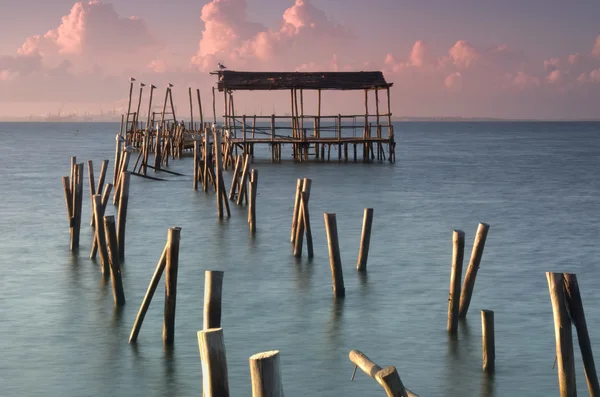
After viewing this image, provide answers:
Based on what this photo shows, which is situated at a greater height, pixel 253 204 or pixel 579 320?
pixel 579 320

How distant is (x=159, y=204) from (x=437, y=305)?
15.2 m

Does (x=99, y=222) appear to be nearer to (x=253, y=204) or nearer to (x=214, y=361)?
(x=253, y=204)

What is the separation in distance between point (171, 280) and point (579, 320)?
452cm

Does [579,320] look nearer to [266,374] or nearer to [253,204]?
[266,374]

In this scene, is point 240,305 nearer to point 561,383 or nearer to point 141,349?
point 141,349

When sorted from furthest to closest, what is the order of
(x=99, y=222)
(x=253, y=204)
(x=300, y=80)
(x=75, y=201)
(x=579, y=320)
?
(x=300, y=80), (x=253, y=204), (x=75, y=201), (x=99, y=222), (x=579, y=320)

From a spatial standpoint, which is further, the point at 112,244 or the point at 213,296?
the point at 112,244

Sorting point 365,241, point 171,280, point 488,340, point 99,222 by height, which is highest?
point 99,222

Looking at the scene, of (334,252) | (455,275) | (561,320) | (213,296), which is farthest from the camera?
(334,252)

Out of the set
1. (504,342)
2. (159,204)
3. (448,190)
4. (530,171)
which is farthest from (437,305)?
(530,171)

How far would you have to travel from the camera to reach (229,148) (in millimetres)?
40062

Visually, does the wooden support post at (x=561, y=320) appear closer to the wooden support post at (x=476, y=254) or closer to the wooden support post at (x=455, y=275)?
the wooden support post at (x=455, y=275)

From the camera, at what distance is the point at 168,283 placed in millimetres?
10336

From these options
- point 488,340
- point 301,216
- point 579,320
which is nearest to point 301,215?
point 301,216
